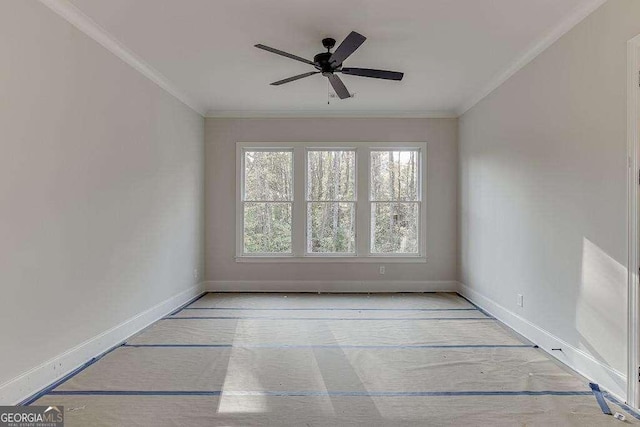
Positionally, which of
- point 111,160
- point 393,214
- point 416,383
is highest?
point 111,160

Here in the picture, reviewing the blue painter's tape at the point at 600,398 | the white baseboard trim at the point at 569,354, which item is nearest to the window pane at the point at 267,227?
the white baseboard trim at the point at 569,354

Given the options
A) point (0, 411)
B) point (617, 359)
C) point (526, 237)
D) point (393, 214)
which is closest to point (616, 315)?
point (617, 359)

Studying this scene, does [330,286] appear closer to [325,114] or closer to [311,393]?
[325,114]

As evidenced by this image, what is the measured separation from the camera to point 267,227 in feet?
19.5

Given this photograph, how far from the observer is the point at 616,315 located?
2.59 m

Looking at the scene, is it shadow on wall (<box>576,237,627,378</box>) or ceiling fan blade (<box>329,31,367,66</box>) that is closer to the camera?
shadow on wall (<box>576,237,627,378</box>)

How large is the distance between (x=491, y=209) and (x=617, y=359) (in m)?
2.32

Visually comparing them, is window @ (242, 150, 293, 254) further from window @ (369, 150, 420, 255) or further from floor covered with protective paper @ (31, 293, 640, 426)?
floor covered with protective paper @ (31, 293, 640, 426)

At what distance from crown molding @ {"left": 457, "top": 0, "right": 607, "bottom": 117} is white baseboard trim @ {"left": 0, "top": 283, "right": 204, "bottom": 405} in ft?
15.5

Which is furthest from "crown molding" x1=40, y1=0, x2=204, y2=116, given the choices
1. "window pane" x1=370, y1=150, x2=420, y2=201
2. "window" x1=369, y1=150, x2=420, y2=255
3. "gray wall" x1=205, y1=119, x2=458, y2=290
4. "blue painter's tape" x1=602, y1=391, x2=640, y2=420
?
"blue painter's tape" x1=602, y1=391, x2=640, y2=420

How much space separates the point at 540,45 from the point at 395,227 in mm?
3194

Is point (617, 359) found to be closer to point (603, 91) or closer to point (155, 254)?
point (603, 91)

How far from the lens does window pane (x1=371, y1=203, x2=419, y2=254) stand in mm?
5969

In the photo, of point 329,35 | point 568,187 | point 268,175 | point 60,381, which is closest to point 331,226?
point 268,175
